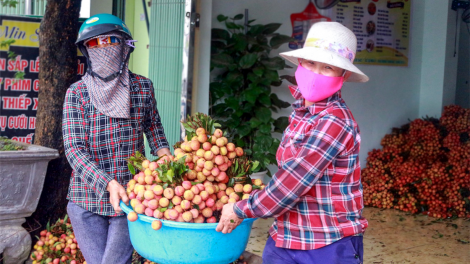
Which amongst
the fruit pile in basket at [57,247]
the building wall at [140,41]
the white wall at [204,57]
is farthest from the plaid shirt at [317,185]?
the building wall at [140,41]

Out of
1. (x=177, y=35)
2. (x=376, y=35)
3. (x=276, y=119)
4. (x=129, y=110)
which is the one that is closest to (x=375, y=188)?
(x=276, y=119)

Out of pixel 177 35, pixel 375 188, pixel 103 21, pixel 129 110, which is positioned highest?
pixel 177 35

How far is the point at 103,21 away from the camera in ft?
7.14

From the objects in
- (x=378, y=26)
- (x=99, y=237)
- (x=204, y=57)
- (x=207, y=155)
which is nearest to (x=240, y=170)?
(x=207, y=155)

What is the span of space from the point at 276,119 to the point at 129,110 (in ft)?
10.1

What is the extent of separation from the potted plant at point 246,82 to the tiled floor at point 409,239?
846 mm

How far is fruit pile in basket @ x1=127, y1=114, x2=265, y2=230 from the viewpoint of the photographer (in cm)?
180

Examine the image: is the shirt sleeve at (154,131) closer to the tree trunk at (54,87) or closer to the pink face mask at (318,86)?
the pink face mask at (318,86)

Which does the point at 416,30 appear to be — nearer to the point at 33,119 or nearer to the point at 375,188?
the point at 375,188

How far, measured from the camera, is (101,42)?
219cm

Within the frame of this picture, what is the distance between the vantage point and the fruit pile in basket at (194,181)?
5.91 feet

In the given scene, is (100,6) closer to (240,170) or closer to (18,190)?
(18,190)

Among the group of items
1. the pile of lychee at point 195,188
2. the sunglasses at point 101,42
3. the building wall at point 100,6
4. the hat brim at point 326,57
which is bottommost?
the pile of lychee at point 195,188

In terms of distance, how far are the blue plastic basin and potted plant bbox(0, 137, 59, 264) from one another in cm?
167
